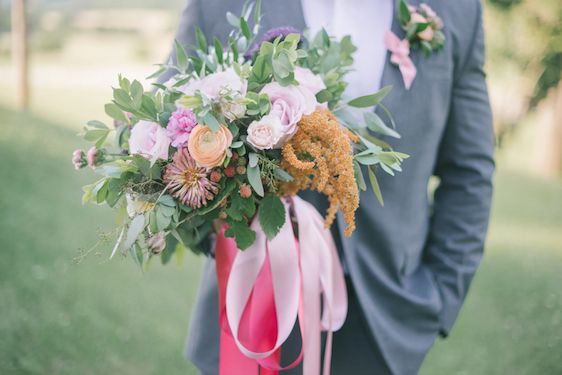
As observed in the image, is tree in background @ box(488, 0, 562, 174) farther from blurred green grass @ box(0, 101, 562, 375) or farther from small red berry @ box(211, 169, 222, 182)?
small red berry @ box(211, 169, 222, 182)

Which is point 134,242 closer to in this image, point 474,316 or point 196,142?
point 196,142

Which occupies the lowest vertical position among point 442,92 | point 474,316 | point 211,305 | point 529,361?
point 474,316

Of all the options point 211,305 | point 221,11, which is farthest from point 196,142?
point 211,305

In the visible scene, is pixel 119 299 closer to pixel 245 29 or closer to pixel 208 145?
pixel 245 29

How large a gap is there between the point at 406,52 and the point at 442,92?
0.19m

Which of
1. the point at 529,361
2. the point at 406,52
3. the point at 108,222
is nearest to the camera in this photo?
the point at 406,52

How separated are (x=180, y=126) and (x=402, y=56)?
0.82m

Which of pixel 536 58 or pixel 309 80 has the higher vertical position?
pixel 309 80

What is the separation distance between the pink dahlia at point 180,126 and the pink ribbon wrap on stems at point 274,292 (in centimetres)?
43

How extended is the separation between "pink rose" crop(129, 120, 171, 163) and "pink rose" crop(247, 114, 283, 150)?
193mm

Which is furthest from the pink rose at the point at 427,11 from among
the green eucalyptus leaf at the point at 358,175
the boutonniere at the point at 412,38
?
the green eucalyptus leaf at the point at 358,175

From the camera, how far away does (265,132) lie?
1387 millimetres

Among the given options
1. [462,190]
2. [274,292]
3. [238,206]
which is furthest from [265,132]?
[462,190]

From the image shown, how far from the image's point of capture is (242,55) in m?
1.63
